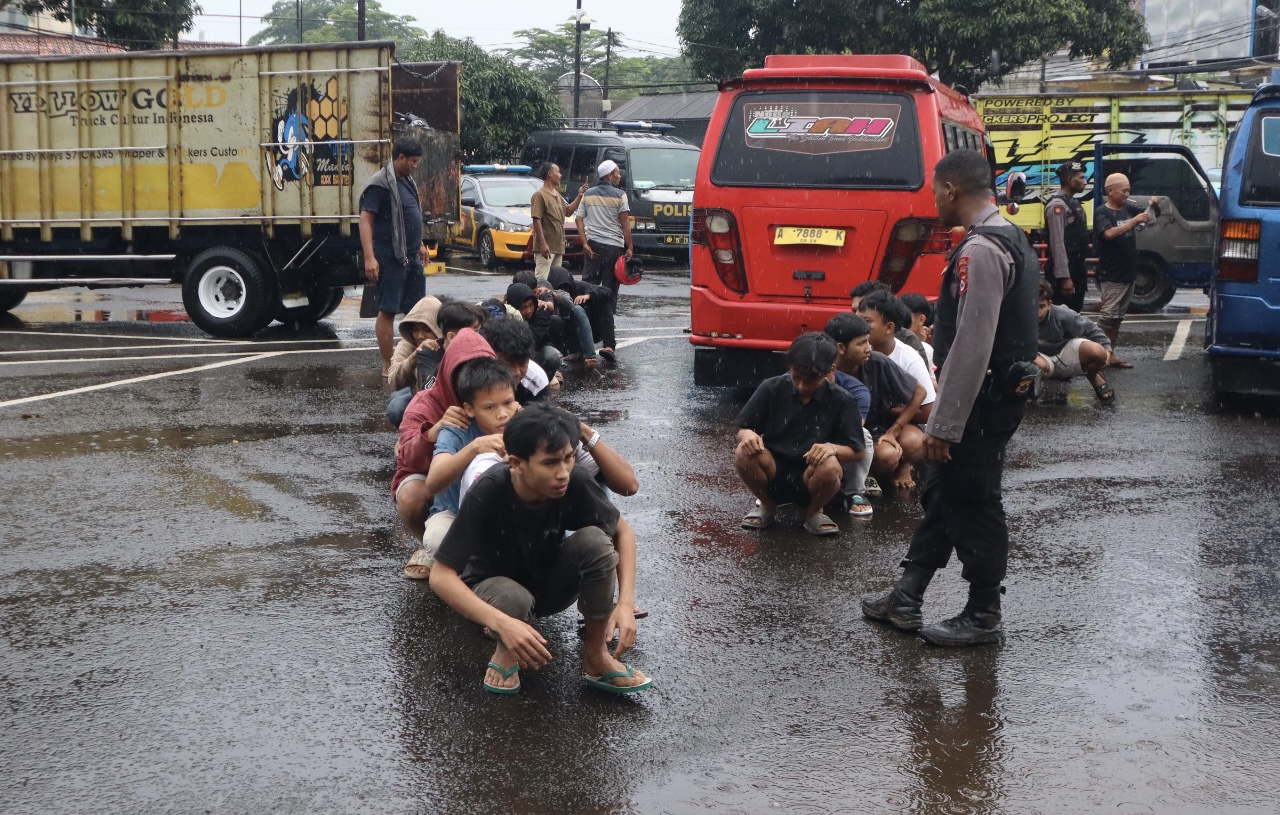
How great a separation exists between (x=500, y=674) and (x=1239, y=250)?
6.43m

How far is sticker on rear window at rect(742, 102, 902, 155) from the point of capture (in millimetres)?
8758

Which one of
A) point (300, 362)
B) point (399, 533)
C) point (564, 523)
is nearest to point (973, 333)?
point (564, 523)

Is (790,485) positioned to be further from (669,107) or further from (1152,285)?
(669,107)

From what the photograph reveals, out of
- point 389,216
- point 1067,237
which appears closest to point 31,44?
point 389,216

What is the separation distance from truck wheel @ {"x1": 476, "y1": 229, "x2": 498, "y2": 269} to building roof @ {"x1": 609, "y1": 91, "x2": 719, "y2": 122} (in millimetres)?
31457

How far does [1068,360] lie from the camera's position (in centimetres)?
937

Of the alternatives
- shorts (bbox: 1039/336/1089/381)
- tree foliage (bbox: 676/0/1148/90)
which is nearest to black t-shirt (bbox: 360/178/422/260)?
shorts (bbox: 1039/336/1089/381)

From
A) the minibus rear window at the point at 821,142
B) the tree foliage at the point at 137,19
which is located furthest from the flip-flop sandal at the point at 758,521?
the tree foliage at the point at 137,19

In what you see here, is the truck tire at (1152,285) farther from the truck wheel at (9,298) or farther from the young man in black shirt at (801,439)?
the truck wheel at (9,298)

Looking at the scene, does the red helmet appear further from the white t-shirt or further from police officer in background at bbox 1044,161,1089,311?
the white t-shirt

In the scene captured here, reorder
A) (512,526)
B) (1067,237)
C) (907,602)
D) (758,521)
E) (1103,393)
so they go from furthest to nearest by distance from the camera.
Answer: (1067,237) < (1103,393) < (758,521) < (907,602) < (512,526)

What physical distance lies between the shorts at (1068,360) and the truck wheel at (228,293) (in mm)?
→ 7086

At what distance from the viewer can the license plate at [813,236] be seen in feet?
28.6

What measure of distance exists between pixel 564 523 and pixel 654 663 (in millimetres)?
633
